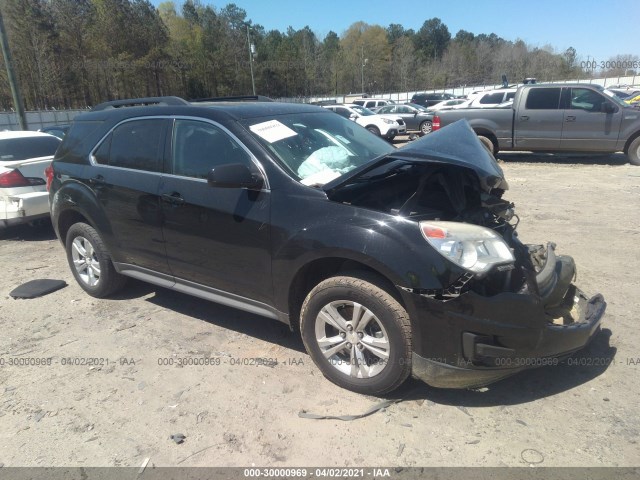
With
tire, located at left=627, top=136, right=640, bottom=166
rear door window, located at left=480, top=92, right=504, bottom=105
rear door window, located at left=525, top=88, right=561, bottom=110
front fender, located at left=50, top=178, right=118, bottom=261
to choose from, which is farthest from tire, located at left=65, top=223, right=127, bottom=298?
rear door window, located at left=480, top=92, right=504, bottom=105

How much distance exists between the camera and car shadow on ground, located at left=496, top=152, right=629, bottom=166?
39.9ft

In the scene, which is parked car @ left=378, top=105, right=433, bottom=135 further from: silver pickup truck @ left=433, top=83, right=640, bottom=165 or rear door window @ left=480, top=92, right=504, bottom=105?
silver pickup truck @ left=433, top=83, right=640, bottom=165

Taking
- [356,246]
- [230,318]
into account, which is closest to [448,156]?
[356,246]

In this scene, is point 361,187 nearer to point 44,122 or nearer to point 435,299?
point 435,299

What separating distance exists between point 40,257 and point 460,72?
8700 centimetres

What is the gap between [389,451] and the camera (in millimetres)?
2494

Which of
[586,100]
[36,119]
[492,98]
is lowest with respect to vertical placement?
[586,100]

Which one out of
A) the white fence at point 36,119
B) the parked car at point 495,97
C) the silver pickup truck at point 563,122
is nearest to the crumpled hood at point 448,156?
the silver pickup truck at point 563,122

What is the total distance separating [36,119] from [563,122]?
2923 cm

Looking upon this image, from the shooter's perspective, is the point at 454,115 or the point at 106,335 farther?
the point at 454,115

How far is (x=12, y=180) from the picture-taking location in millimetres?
6641

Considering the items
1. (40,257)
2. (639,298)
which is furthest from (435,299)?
(40,257)

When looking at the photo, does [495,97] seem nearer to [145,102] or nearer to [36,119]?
[145,102]

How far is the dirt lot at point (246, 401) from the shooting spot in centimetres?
250
